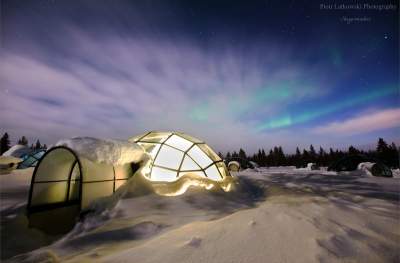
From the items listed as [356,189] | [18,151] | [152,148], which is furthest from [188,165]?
[18,151]

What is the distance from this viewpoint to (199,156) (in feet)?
30.3

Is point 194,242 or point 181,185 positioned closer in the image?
point 194,242

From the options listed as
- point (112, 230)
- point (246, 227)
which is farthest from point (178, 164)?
point (246, 227)

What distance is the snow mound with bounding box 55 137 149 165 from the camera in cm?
646

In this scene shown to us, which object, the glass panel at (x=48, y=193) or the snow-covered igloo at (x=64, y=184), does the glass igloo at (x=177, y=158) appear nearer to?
the snow-covered igloo at (x=64, y=184)

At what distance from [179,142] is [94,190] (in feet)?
13.2

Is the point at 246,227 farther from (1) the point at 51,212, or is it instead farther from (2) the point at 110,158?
(1) the point at 51,212

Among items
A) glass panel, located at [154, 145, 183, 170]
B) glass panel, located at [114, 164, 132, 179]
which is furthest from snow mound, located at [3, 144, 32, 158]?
glass panel, located at [154, 145, 183, 170]

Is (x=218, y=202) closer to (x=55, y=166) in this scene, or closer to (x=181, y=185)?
(x=181, y=185)

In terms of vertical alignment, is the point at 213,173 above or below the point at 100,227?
above

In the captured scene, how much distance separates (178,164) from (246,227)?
541 centimetres

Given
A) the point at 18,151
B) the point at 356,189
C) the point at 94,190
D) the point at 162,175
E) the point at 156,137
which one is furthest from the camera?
the point at 18,151

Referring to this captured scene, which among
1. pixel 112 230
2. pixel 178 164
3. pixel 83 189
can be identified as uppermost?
pixel 178 164

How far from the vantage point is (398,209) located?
442 cm
